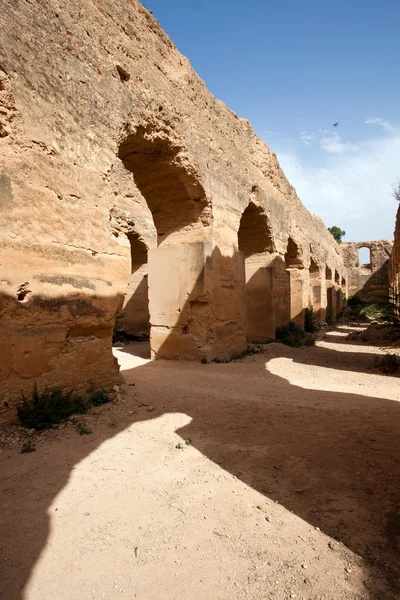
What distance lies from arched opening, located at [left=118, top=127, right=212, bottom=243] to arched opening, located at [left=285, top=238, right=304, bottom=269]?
617cm

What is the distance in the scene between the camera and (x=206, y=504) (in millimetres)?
2215

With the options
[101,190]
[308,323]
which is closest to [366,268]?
[308,323]

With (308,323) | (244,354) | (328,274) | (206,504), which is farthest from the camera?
(328,274)

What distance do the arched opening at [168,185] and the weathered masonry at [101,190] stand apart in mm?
27

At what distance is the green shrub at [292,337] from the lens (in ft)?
32.2

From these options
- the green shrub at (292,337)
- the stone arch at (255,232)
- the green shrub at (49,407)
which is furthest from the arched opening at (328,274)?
the green shrub at (49,407)

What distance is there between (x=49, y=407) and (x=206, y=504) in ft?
5.97

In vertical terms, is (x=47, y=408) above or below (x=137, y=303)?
below

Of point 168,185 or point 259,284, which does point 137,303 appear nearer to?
point 259,284

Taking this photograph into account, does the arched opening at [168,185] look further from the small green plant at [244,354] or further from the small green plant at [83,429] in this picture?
the small green plant at [83,429]

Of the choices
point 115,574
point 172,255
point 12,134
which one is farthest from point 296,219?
point 115,574

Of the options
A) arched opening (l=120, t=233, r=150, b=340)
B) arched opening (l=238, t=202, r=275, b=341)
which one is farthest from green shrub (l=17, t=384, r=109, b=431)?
arched opening (l=120, t=233, r=150, b=340)

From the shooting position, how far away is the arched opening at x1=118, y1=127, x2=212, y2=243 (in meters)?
5.98

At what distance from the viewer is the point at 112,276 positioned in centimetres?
423
